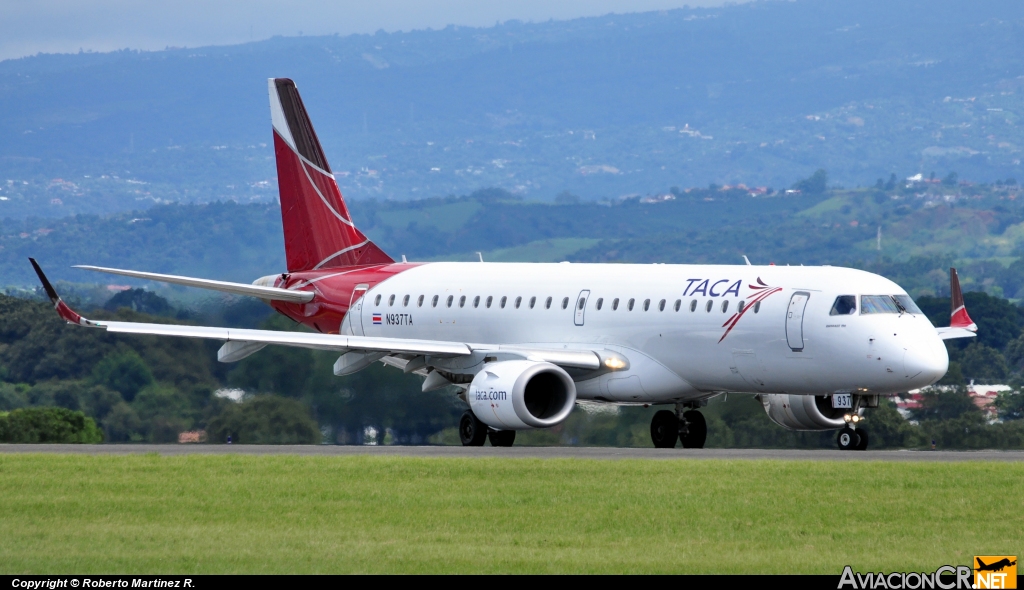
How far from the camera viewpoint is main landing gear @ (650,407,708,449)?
34094 millimetres

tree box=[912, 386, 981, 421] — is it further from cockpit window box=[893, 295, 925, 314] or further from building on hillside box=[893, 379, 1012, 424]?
cockpit window box=[893, 295, 925, 314]

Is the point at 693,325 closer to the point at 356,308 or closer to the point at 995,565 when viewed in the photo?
the point at 356,308

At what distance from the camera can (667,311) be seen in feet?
103

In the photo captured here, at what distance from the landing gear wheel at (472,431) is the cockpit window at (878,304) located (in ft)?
26.3

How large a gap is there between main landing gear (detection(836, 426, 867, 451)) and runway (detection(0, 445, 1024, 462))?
685 mm

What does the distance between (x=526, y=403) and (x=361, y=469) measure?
9.50 metres

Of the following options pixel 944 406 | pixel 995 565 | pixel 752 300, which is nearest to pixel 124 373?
pixel 752 300

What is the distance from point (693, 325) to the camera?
30.8m

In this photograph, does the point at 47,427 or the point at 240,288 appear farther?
the point at 47,427

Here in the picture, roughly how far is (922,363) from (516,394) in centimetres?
720

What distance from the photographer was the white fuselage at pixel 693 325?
28719 millimetres

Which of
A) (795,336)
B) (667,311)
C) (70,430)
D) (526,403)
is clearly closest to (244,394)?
(70,430)

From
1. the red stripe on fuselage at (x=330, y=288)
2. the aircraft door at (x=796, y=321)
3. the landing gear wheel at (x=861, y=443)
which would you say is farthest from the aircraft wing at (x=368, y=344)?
Answer: the red stripe on fuselage at (x=330, y=288)

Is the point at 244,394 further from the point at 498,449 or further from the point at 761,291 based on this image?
the point at 761,291
